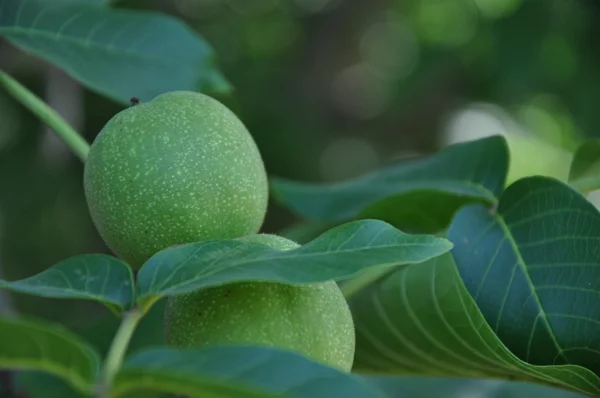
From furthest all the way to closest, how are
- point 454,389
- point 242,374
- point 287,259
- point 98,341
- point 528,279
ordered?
point 454,389 → point 98,341 → point 528,279 → point 287,259 → point 242,374

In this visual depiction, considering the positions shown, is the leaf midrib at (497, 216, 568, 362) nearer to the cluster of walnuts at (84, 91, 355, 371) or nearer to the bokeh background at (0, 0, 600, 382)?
the cluster of walnuts at (84, 91, 355, 371)

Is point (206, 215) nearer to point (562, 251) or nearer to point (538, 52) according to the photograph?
point (562, 251)

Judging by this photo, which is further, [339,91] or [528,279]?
[339,91]

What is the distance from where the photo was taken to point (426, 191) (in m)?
1.26

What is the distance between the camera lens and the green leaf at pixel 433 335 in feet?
3.01

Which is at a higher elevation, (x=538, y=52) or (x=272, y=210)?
(x=538, y=52)

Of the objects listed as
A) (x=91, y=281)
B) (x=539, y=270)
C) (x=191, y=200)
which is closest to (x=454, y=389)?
(x=539, y=270)

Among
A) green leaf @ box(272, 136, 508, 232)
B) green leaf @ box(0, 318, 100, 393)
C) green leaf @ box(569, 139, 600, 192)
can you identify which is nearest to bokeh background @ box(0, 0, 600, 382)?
green leaf @ box(272, 136, 508, 232)

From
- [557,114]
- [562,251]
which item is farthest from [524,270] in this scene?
[557,114]

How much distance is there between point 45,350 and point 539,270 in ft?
2.14

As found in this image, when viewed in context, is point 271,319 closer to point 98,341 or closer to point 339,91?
point 98,341

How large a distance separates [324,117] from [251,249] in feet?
8.21

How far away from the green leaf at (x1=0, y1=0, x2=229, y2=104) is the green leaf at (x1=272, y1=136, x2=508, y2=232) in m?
0.28

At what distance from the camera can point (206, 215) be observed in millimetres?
954
